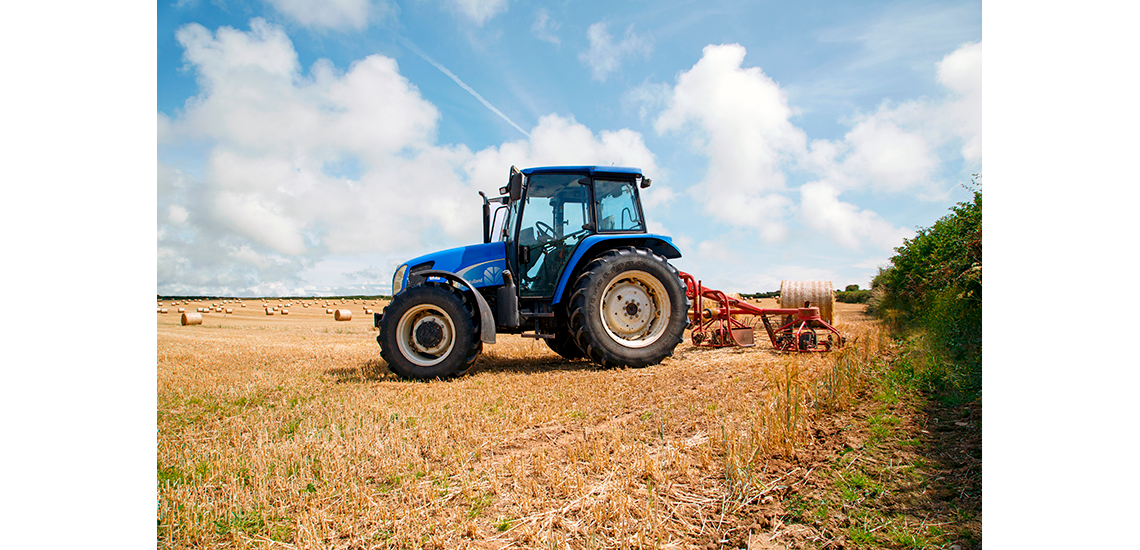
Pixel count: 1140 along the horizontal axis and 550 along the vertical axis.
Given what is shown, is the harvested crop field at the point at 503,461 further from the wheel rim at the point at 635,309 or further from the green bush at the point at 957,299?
the green bush at the point at 957,299

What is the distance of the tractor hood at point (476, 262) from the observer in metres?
6.30

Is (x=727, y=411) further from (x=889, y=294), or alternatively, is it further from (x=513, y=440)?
(x=889, y=294)

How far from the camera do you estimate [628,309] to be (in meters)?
6.35

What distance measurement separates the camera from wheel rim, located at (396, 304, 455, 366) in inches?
230

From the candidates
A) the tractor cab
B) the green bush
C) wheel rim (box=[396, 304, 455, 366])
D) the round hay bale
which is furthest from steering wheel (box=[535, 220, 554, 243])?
the round hay bale

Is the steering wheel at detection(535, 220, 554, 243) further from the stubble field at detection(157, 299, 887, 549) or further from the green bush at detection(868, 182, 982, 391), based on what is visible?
the green bush at detection(868, 182, 982, 391)

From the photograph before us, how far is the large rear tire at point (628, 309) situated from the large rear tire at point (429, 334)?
1.29 m

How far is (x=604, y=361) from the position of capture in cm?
599

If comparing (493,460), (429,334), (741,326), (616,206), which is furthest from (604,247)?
(493,460)

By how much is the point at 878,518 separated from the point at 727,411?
5.20ft

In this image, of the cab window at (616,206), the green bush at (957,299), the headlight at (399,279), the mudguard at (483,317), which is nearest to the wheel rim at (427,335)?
the mudguard at (483,317)

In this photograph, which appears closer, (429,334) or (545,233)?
(429,334)

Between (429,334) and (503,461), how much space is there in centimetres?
322

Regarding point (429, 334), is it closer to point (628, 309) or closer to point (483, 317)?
point (483, 317)
